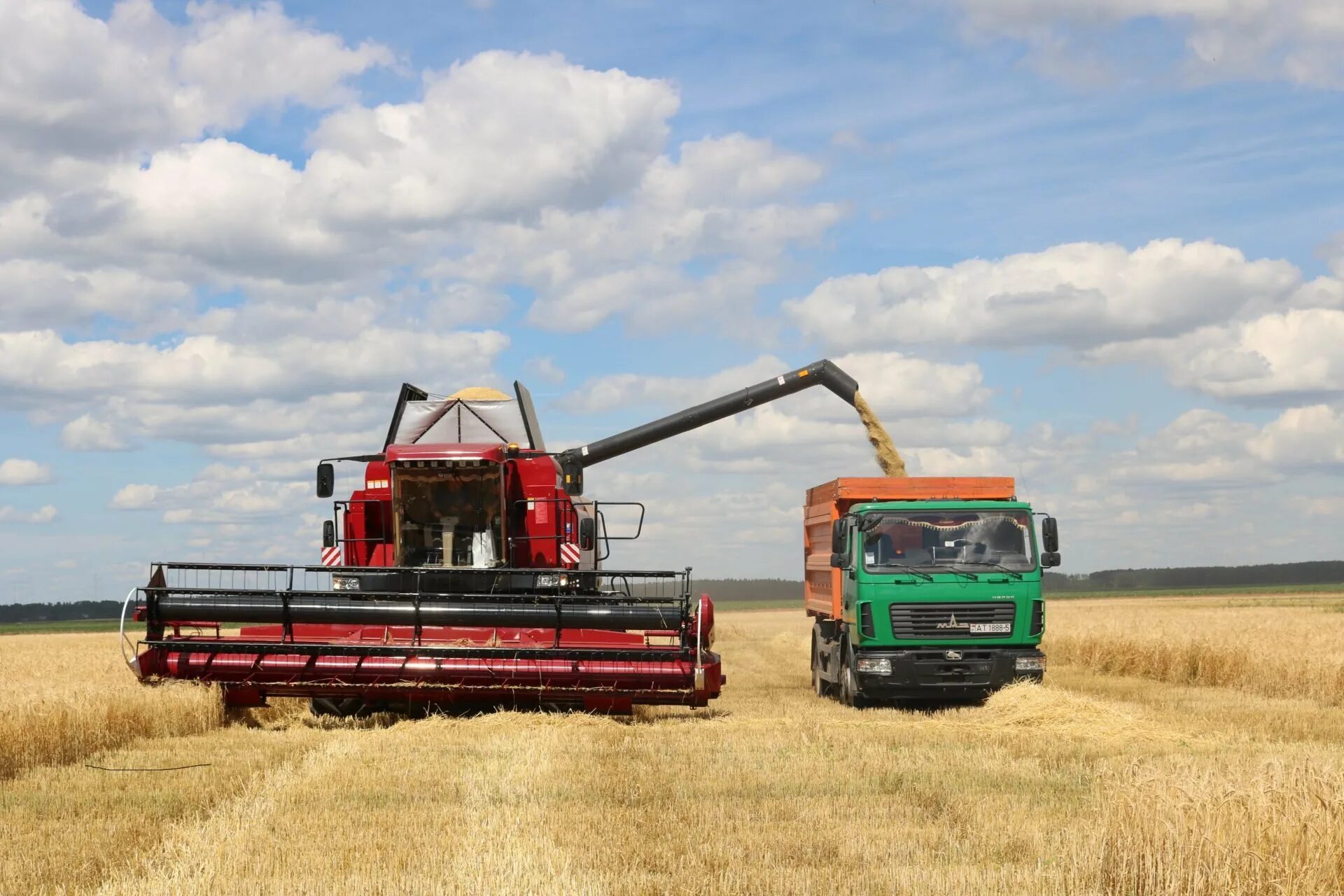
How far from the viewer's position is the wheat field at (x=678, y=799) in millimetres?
6309

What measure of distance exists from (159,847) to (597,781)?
3.09 m

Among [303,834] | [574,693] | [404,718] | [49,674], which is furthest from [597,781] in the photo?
[49,674]

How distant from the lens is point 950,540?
16.9 metres

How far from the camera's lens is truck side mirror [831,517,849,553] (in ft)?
56.2

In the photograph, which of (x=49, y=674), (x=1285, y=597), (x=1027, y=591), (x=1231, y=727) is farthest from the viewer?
(x=1285, y=597)

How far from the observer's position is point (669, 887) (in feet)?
20.9

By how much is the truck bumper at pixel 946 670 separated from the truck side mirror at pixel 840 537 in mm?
1355

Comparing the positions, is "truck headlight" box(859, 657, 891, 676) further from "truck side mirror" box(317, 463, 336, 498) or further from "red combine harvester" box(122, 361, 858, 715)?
"truck side mirror" box(317, 463, 336, 498)

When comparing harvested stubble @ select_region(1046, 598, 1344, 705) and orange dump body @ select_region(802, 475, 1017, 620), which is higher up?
orange dump body @ select_region(802, 475, 1017, 620)

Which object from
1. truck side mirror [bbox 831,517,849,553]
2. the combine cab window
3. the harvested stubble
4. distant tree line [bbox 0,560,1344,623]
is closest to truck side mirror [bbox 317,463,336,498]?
the combine cab window

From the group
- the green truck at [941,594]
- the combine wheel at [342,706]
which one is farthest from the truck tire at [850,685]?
the combine wheel at [342,706]

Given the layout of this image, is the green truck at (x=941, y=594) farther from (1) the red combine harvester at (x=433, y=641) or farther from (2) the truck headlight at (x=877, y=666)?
(1) the red combine harvester at (x=433, y=641)

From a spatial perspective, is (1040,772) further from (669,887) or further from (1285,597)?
(1285,597)

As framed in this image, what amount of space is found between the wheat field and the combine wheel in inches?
20.8
